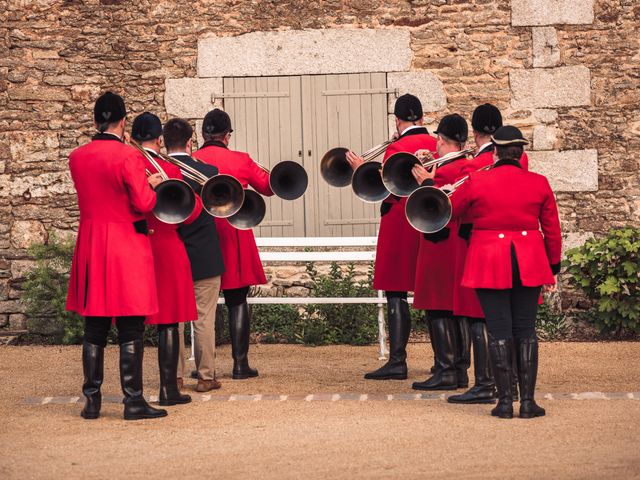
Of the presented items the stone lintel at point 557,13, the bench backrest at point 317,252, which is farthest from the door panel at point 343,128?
the stone lintel at point 557,13

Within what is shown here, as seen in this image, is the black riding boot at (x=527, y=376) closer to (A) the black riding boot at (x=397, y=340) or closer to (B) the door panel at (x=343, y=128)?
(A) the black riding boot at (x=397, y=340)

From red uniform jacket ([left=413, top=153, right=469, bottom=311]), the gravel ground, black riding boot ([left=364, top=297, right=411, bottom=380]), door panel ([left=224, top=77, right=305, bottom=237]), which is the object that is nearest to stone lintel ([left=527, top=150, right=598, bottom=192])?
door panel ([left=224, top=77, right=305, bottom=237])

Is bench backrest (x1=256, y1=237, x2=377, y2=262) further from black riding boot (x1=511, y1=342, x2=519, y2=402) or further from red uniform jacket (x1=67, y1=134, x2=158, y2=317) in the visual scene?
red uniform jacket (x1=67, y1=134, x2=158, y2=317)

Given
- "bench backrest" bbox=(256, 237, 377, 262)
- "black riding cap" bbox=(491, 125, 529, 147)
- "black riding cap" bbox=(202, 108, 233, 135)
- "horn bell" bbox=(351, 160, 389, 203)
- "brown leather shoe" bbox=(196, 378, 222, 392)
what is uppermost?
"black riding cap" bbox=(202, 108, 233, 135)

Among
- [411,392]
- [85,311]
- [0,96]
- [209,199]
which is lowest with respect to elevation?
[411,392]

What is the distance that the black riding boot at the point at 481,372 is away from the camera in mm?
7707

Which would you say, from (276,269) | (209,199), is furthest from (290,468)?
(276,269)

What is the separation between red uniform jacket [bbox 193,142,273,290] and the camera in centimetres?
880

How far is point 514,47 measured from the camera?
11773 millimetres

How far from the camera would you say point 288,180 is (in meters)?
8.72

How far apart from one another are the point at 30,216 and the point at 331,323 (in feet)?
10.6

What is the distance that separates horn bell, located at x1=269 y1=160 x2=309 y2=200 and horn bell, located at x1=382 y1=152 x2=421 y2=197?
789 millimetres

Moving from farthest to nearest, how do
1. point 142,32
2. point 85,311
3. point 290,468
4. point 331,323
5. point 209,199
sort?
point 142,32, point 331,323, point 209,199, point 85,311, point 290,468

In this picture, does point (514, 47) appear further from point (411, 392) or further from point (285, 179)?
point (411, 392)
